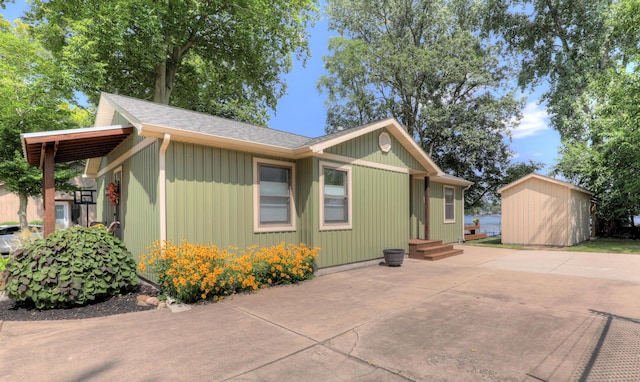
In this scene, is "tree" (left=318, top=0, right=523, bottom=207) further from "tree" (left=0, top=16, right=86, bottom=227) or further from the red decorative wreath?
the red decorative wreath

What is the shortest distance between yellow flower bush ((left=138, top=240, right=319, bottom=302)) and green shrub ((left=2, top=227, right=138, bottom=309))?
0.48 meters

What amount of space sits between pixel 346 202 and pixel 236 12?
1441 centimetres

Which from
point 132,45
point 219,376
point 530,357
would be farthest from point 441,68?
point 219,376

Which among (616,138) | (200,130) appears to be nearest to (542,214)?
(616,138)

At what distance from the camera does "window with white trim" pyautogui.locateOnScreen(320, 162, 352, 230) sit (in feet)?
24.8

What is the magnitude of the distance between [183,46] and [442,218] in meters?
17.1

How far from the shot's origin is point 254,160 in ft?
22.4

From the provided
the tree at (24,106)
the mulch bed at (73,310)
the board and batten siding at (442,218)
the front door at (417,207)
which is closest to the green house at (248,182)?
the mulch bed at (73,310)

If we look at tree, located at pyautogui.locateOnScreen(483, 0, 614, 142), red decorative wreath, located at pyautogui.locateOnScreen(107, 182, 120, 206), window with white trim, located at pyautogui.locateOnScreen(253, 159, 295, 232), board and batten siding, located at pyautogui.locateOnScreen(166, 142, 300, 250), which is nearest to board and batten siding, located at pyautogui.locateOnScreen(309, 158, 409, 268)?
window with white trim, located at pyautogui.locateOnScreen(253, 159, 295, 232)

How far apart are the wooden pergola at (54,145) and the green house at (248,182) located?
8cm

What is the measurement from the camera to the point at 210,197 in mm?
6125

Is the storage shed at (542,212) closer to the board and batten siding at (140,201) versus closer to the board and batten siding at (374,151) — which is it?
the board and batten siding at (374,151)

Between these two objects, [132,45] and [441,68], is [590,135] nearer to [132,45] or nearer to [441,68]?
[441,68]

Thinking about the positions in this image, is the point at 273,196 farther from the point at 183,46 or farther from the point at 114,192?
the point at 183,46
